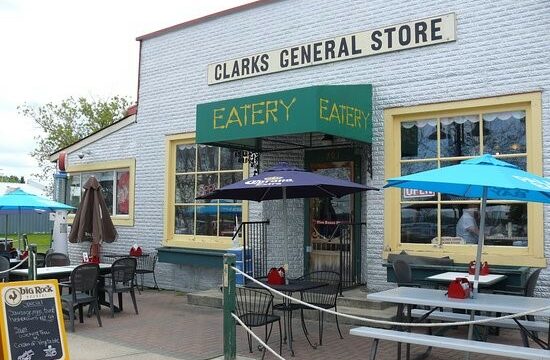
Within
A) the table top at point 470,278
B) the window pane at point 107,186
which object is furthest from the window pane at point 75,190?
the table top at point 470,278

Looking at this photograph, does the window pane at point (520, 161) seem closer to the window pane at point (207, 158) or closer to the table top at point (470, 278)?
the table top at point (470, 278)

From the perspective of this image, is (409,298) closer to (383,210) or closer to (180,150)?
(383,210)

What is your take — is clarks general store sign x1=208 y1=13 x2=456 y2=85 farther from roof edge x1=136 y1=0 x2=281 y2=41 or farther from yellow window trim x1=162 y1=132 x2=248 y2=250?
yellow window trim x1=162 y1=132 x2=248 y2=250

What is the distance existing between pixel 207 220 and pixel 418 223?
15.5 feet

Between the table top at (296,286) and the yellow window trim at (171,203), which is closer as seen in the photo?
the table top at (296,286)

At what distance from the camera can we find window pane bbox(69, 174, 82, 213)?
15320 millimetres

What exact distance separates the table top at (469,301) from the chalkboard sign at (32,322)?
10.6ft

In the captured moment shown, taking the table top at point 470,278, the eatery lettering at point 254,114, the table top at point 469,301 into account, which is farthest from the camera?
the eatery lettering at point 254,114

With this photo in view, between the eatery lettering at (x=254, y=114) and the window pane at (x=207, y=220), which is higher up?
the eatery lettering at (x=254, y=114)

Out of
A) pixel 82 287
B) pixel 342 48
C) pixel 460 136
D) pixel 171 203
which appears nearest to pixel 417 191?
pixel 460 136

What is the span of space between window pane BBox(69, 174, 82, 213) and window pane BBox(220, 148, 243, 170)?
5305 mm

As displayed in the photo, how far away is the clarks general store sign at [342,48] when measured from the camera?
356 inches

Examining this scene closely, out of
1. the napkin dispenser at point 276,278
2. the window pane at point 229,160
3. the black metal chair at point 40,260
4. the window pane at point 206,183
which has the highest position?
the window pane at point 229,160

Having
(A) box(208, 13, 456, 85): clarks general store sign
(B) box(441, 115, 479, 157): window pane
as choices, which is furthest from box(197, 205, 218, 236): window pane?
(B) box(441, 115, 479, 157): window pane
